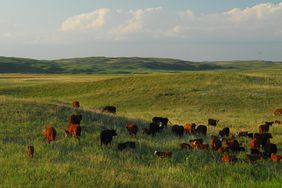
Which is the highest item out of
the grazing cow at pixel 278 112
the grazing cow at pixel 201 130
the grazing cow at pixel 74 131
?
the grazing cow at pixel 74 131

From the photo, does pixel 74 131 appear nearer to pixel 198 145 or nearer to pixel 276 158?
pixel 198 145

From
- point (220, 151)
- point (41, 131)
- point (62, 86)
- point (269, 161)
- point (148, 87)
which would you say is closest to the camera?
point (269, 161)

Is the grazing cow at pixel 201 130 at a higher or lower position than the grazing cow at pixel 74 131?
lower

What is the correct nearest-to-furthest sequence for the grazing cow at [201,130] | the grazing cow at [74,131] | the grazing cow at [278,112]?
the grazing cow at [74,131] → the grazing cow at [201,130] → the grazing cow at [278,112]

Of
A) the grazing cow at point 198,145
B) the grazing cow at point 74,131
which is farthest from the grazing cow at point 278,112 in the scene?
the grazing cow at point 74,131

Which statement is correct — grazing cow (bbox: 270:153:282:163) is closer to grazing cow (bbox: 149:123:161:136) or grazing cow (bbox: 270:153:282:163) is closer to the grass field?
the grass field

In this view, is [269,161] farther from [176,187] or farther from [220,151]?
[176,187]

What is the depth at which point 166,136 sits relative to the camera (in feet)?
75.9

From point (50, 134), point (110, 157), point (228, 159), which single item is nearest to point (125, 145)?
point (110, 157)

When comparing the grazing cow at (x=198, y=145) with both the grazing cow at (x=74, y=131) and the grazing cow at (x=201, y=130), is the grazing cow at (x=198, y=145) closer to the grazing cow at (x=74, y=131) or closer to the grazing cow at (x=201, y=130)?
the grazing cow at (x=74, y=131)

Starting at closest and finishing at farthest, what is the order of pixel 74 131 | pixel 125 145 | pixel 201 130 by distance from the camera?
1. pixel 125 145
2. pixel 74 131
3. pixel 201 130

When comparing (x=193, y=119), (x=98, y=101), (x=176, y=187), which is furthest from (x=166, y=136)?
(x=98, y=101)

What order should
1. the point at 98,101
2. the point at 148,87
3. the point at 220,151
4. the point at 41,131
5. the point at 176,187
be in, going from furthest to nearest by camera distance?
the point at 148,87
the point at 98,101
the point at 41,131
the point at 220,151
the point at 176,187

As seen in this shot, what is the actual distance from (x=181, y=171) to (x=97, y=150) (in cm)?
424
